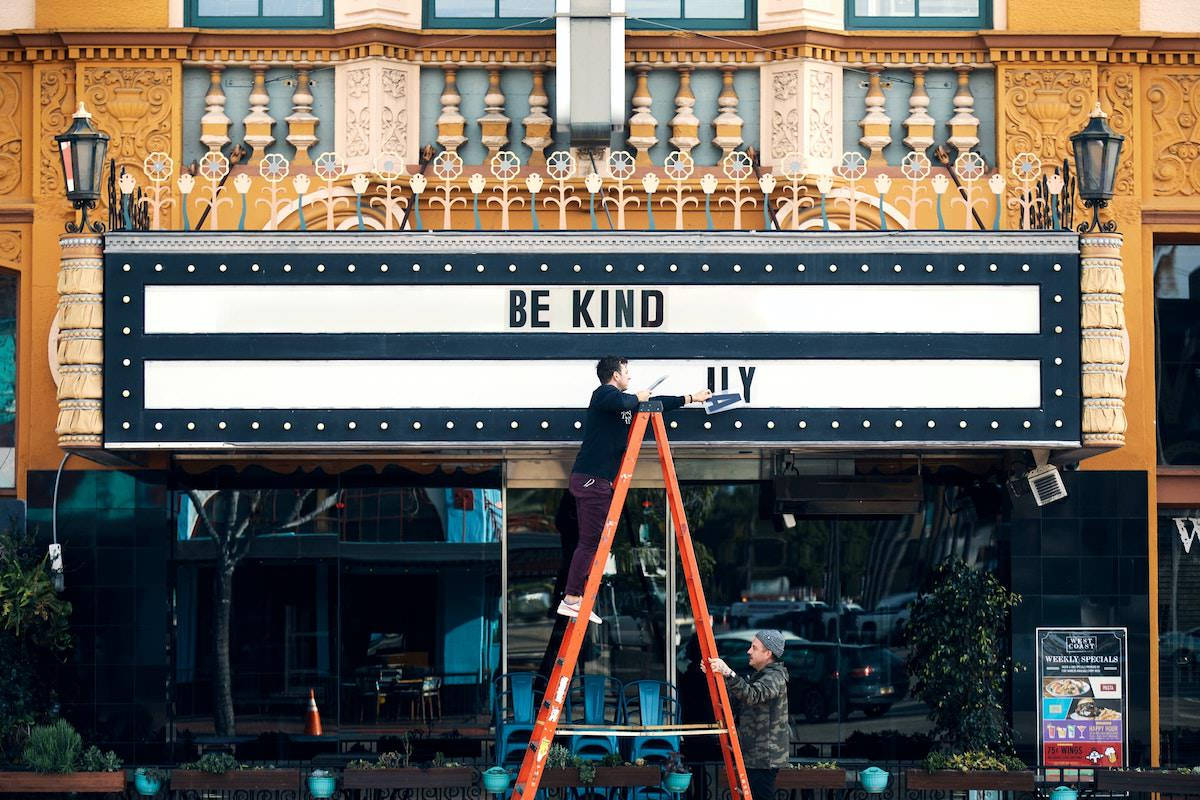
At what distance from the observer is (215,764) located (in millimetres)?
13688

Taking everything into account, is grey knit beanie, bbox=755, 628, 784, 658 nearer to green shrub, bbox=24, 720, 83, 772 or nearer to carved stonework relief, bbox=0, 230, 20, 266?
green shrub, bbox=24, 720, 83, 772

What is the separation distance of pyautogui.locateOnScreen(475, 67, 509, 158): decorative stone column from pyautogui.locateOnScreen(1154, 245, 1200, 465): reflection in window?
5.57 m

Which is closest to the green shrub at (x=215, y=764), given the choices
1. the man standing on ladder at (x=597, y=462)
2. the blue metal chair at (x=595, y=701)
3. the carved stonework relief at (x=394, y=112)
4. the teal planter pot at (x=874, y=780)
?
the blue metal chair at (x=595, y=701)

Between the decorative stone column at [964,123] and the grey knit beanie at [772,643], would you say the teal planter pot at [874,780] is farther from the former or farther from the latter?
the decorative stone column at [964,123]

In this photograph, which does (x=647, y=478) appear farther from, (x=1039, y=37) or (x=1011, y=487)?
(x=1039, y=37)

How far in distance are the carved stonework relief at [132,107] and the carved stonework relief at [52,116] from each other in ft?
0.67

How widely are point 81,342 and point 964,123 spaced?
7165mm

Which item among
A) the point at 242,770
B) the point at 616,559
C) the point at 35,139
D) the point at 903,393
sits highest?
the point at 35,139

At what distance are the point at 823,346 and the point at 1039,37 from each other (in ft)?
11.9

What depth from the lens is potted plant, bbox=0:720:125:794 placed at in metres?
13.7

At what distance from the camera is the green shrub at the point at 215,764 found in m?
13.7

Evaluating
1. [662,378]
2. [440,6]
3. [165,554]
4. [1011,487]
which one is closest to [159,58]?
[440,6]

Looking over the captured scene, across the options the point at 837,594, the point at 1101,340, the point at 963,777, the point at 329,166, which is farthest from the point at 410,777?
the point at 1101,340

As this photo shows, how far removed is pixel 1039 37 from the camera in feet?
49.4
